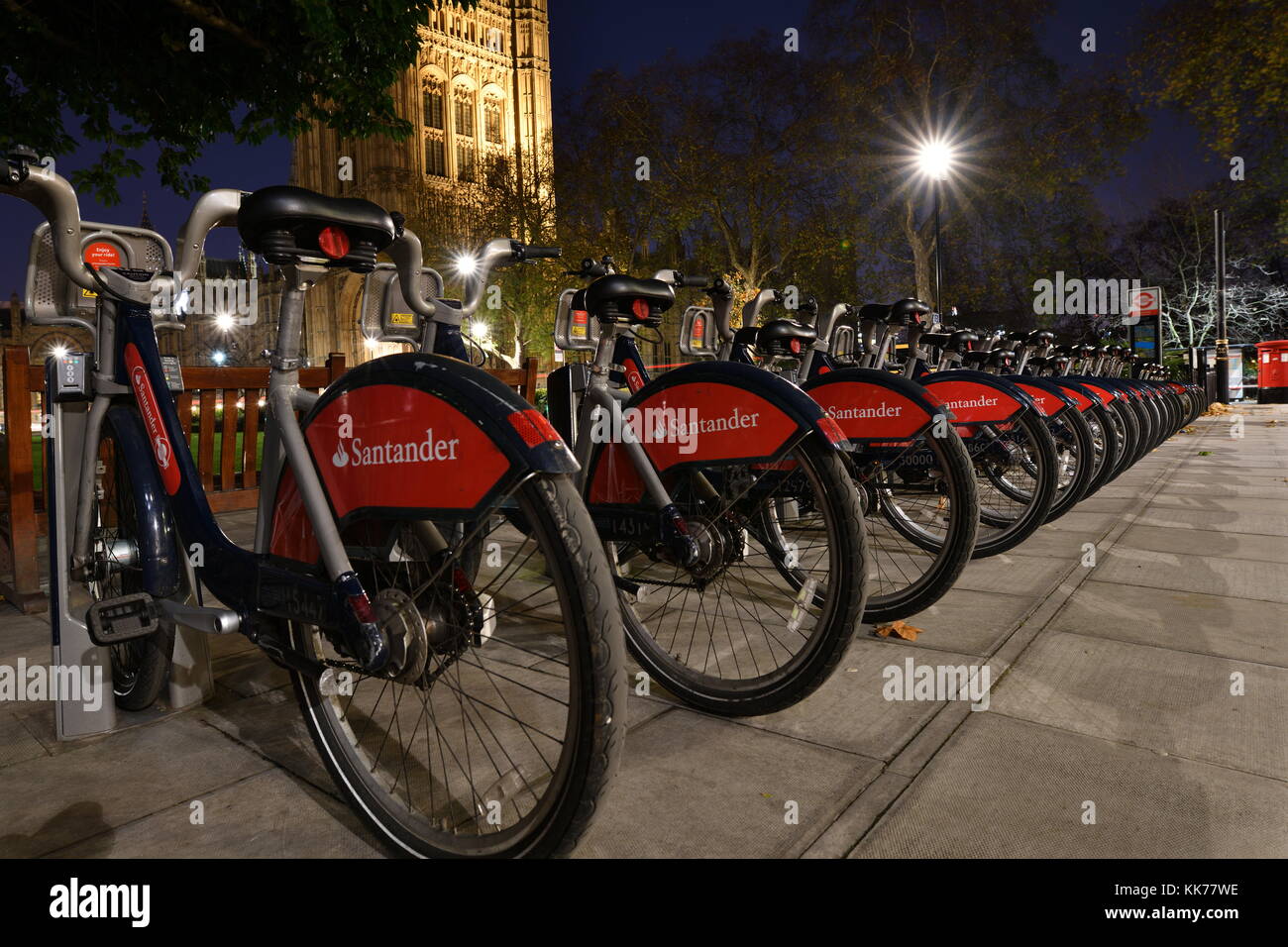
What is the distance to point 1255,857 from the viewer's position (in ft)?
5.48

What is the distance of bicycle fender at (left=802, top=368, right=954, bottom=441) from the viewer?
11.1 feet

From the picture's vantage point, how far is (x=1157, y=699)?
8.21ft

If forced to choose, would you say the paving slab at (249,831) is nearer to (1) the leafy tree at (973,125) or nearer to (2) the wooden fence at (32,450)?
(2) the wooden fence at (32,450)

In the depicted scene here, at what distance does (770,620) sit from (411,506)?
215cm

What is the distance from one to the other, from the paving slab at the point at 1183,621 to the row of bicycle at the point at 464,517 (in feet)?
2.34

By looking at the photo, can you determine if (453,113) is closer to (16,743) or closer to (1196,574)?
(1196,574)

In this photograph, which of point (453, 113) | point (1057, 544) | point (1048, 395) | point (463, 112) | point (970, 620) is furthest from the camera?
point (463, 112)

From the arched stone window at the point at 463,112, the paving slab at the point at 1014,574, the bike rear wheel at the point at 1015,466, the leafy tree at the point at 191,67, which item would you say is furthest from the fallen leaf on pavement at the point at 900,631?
the arched stone window at the point at 463,112

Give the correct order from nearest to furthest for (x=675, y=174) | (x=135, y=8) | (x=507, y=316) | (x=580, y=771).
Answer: (x=580, y=771), (x=135, y=8), (x=675, y=174), (x=507, y=316)

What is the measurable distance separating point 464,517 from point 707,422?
1343mm

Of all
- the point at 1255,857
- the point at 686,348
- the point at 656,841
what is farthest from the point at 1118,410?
the point at 656,841

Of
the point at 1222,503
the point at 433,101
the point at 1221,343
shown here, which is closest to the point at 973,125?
the point at 1221,343

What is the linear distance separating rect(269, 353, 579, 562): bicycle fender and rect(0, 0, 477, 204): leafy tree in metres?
6.87
